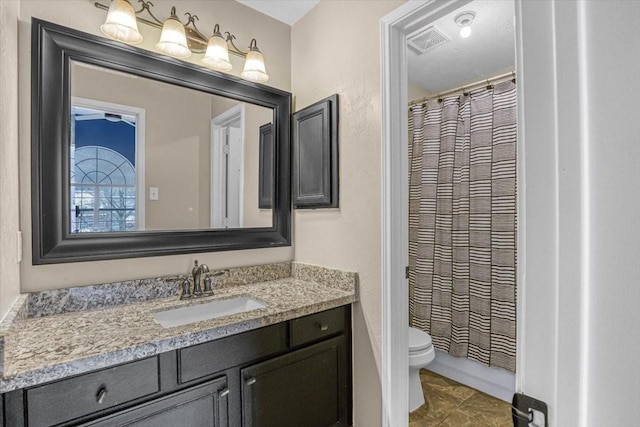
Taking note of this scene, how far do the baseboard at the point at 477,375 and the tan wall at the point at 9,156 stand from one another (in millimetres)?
2555

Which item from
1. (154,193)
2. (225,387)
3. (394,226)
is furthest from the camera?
(154,193)

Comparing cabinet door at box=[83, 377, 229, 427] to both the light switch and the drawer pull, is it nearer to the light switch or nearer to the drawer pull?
the drawer pull

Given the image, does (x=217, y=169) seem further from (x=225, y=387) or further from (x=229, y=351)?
(x=225, y=387)

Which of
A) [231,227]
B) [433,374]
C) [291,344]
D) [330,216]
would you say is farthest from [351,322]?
[433,374]

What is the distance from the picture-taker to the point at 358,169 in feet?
5.59

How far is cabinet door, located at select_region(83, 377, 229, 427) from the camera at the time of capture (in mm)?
1051

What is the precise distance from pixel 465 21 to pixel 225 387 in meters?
2.37

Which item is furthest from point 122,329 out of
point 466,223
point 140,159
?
point 466,223

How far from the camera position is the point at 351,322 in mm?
1733

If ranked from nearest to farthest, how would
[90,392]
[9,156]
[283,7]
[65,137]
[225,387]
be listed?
[90,392]
[9,156]
[225,387]
[65,137]
[283,7]

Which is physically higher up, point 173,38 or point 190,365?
point 173,38

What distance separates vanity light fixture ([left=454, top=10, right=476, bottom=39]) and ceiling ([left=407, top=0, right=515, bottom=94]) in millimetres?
21

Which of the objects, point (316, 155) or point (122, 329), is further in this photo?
point (316, 155)

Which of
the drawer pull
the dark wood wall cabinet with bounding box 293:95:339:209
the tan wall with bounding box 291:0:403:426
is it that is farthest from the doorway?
the drawer pull
